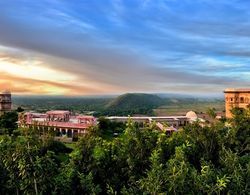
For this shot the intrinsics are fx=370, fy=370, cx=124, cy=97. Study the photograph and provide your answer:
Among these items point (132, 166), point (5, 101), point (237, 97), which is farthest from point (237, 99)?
point (132, 166)

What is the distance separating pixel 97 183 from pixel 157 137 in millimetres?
2864

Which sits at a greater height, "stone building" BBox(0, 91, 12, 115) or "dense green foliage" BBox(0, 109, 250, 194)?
"stone building" BBox(0, 91, 12, 115)

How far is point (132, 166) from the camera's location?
1278 cm

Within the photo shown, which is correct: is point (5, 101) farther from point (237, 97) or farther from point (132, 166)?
point (132, 166)

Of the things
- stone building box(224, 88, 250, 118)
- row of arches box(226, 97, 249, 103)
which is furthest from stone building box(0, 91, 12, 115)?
row of arches box(226, 97, 249, 103)

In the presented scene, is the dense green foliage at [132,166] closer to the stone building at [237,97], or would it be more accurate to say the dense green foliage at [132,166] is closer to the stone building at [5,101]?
the stone building at [237,97]

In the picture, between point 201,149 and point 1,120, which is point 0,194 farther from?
point 1,120

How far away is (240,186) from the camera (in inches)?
454

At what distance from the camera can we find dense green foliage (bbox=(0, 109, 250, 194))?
11.2 m

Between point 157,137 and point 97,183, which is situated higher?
point 157,137

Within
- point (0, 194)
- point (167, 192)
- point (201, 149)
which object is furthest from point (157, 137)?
point (0, 194)

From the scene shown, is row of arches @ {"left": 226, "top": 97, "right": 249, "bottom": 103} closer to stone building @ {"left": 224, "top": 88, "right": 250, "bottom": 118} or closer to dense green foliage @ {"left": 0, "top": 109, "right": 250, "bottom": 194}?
stone building @ {"left": 224, "top": 88, "right": 250, "bottom": 118}

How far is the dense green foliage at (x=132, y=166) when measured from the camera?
11180 mm

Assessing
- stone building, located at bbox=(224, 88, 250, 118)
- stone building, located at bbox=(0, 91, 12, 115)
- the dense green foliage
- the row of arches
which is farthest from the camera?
stone building, located at bbox=(0, 91, 12, 115)
